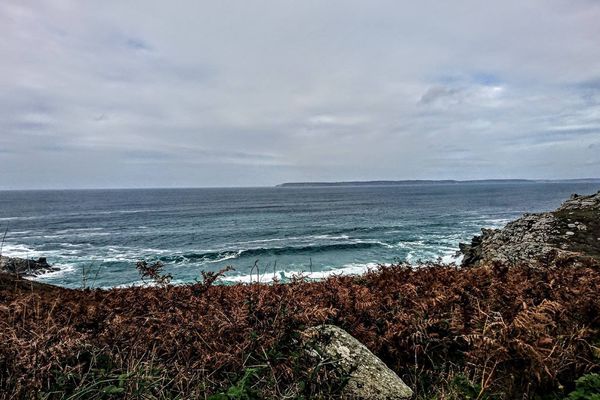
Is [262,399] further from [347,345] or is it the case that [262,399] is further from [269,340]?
[347,345]

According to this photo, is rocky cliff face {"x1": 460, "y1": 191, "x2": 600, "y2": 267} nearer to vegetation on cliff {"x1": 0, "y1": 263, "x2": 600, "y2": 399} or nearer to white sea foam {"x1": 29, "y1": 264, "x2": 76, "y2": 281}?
vegetation on cliff {"x1": 0, "y1": 263, "x2": 600, "y2": 399}

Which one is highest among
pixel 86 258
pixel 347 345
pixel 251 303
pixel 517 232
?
pixel 251 303

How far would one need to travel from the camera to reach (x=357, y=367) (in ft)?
9.89

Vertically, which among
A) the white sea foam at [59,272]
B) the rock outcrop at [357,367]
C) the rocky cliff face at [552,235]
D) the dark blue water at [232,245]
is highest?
the rock outcrop at [357,367]

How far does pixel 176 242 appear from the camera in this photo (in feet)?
140

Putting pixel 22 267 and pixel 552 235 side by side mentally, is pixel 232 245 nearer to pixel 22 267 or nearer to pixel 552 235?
pixel 552 235

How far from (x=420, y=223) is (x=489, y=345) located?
54625 mm

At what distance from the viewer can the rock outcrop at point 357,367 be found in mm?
2902

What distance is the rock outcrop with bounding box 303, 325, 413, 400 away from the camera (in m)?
2.90

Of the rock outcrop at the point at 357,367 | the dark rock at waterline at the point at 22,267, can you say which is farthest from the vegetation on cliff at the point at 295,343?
the dark rock at waterline at the point at 22,267

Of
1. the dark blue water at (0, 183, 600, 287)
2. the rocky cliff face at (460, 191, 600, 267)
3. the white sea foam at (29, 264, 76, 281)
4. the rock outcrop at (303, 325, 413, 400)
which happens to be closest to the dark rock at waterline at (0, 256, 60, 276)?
the white sea foam at (29, 264, 76, 281)

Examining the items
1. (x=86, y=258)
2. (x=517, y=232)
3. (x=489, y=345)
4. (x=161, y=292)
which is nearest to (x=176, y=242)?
(x=86, y=258)

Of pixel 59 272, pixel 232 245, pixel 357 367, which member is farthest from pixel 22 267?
pixel 232 245

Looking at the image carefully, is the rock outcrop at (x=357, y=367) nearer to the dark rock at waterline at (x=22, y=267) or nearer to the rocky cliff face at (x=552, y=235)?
the dark rock at waterline at (x=22, y=267)
